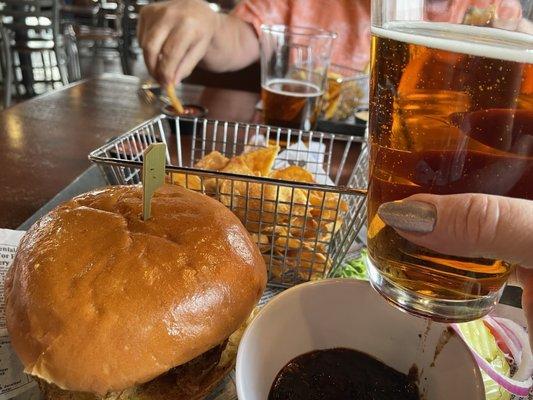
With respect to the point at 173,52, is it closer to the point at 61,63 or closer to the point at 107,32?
the point at 61,63

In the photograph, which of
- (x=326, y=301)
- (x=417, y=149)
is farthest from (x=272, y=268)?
(x=417, y=149)

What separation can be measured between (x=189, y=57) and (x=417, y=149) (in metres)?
1.12

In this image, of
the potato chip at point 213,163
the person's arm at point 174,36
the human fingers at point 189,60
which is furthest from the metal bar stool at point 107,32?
the potato chip at point 213,163

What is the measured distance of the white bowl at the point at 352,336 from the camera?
51cm

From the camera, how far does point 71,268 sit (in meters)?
0.52

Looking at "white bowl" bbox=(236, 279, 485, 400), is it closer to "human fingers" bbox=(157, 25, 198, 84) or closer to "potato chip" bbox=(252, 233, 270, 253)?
"potato chip" bbox=(252, 233, 270, 253)

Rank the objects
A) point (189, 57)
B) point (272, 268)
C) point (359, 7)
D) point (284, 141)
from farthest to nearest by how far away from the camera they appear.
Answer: point (359, 7) < point (189, 57) < point (284, 141) < point (272, 268)

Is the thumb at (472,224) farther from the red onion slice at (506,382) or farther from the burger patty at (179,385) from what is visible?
the burger patty at (179,385)

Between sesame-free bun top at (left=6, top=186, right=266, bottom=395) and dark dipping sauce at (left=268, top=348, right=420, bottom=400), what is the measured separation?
9 cm

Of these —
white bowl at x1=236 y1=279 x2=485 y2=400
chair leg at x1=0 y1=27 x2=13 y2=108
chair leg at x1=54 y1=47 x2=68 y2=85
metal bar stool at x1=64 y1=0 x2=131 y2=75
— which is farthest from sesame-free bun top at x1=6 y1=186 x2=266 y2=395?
metal bar stool at x1=64 y1=0 x2=131 y2=75

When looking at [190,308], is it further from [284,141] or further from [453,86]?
[284,141]

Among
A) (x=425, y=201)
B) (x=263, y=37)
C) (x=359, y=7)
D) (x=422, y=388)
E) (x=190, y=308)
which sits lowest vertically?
(x=422, y=388)

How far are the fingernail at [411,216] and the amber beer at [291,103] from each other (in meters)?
0.94

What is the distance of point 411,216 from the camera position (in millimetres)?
379
